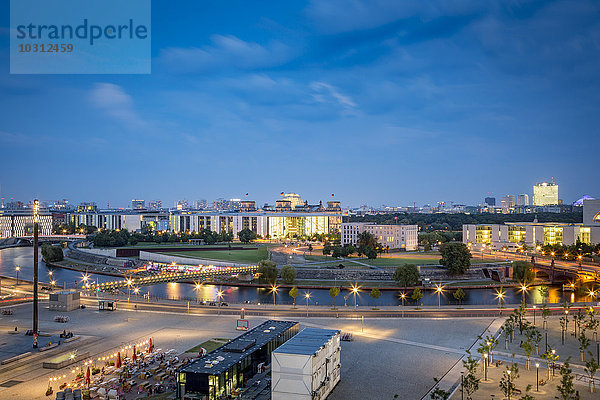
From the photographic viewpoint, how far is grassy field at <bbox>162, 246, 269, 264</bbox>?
198 feet

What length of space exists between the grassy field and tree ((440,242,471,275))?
22.0 m

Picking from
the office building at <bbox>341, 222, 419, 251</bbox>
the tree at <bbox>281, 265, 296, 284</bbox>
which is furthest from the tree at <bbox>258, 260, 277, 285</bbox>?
the office building at <bbox>341, 222, 419, 251</bbox>

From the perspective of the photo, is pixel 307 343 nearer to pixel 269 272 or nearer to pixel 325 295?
pixel 325 295

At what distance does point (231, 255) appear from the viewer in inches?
2564

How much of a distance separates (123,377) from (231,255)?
45992mm

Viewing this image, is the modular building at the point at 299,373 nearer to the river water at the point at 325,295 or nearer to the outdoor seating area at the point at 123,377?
the outdoor seating area at the point at 123,377


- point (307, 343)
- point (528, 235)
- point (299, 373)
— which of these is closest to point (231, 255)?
point (528, 235)

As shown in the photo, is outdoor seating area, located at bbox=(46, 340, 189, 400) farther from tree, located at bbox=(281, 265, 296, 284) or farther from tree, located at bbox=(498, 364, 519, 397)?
tree, located at bbox=(281, 265, 296, 284)

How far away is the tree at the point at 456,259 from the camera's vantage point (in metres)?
50.5

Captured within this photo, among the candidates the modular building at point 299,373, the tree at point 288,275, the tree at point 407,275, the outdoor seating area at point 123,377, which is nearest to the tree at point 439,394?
the modular building at point 299,373

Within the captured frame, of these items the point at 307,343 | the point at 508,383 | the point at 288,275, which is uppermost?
the point at 307,343

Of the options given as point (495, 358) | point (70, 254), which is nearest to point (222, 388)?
point (495, 358)

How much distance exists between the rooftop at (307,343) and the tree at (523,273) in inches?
1465

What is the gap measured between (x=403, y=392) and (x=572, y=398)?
5.62m
